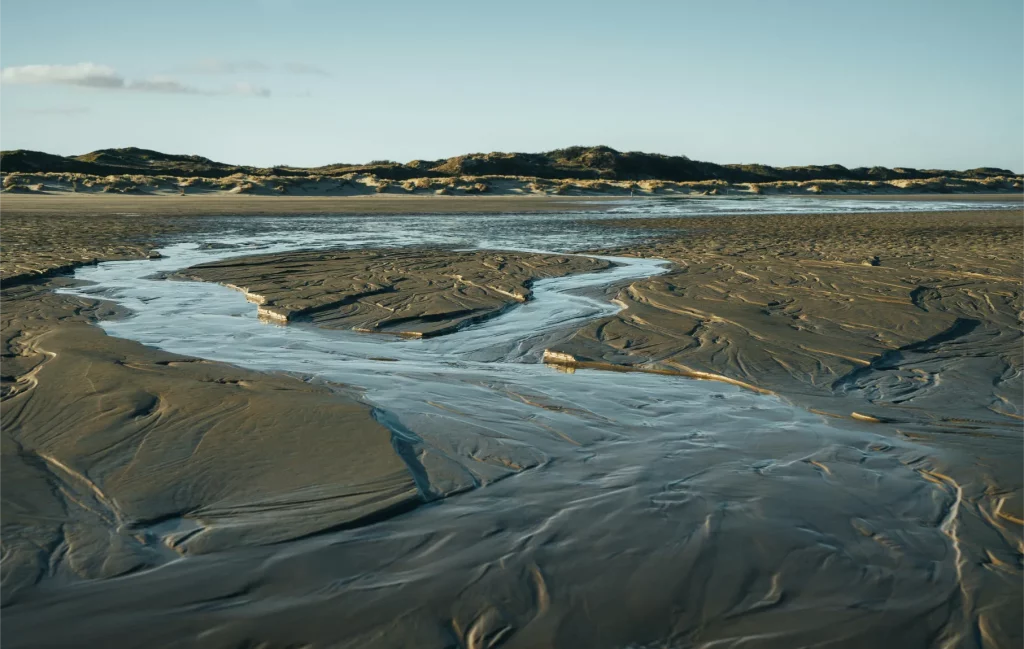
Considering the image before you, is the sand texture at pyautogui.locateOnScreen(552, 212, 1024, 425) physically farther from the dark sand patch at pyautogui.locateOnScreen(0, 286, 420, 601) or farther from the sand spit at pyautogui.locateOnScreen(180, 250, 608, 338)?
the dark sand patch at pyautogui.locateOnScreen(0, 286, 420, 601)

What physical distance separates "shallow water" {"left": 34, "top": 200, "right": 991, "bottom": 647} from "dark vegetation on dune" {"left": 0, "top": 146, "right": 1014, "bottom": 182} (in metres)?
56.0

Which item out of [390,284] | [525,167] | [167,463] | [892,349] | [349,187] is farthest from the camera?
[525,167]

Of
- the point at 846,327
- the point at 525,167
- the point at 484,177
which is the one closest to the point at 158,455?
the point at 846,327

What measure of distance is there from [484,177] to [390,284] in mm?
41734

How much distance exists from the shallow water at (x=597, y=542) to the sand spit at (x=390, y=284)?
7.01 ft

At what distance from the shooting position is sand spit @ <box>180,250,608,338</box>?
7.96m

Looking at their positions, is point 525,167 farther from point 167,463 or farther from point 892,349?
point 167,463

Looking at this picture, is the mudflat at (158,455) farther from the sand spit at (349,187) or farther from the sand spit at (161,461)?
Answer: the sand spit at (349,187)

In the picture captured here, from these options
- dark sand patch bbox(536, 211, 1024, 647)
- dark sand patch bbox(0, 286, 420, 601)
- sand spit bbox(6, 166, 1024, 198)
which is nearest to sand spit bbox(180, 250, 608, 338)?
dark sand patch bbox(536, 211, 1024, 647)

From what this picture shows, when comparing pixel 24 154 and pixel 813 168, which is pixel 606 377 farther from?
pixel 813 168

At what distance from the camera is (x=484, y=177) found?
50.6m

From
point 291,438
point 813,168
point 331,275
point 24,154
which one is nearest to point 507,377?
point 291,438

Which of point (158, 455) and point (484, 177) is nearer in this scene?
point (158, 455)

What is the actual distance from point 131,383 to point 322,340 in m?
2.06
